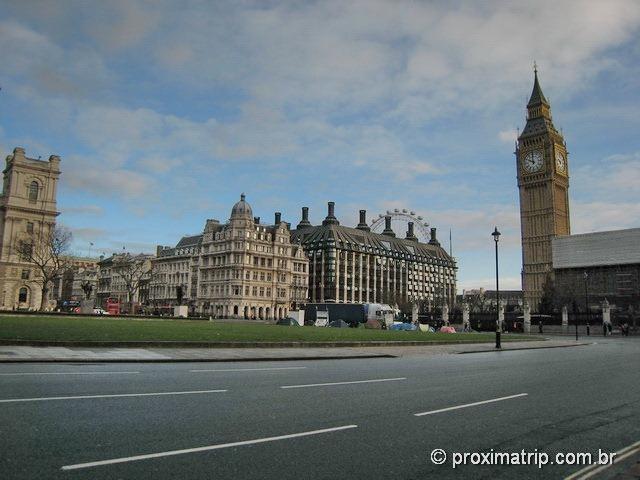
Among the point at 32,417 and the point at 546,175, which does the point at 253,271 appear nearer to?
the point at 546,175

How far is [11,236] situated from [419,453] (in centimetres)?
9909

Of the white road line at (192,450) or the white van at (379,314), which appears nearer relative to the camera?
the white road line at (192,450)

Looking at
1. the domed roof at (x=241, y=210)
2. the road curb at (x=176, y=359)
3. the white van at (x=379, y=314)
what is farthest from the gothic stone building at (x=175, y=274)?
the road curb at (x=176, y=359)

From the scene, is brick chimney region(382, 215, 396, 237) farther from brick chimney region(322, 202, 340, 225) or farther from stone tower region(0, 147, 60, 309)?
stone tower region(0, 147, 60, 309)

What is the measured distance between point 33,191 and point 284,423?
328 feet

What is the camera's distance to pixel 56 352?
1767cm

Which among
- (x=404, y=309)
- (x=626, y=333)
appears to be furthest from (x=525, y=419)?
(x=404, y=309)

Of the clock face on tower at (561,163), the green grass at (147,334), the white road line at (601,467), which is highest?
the clock face on tower at (561,163)

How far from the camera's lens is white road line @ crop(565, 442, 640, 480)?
6.03m

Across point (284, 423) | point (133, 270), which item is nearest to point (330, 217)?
point (133, 270)

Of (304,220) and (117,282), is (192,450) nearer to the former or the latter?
(304,220)

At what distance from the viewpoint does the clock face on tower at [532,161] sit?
162m

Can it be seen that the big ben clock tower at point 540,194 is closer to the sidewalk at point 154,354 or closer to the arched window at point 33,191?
the arched window at point 33,191

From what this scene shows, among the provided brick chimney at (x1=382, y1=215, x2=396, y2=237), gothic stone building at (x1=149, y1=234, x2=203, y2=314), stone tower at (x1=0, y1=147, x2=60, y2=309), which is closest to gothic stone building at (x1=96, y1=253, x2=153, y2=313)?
gothic stone building at (x1=149, y1=234, x2=203, y2=314)
